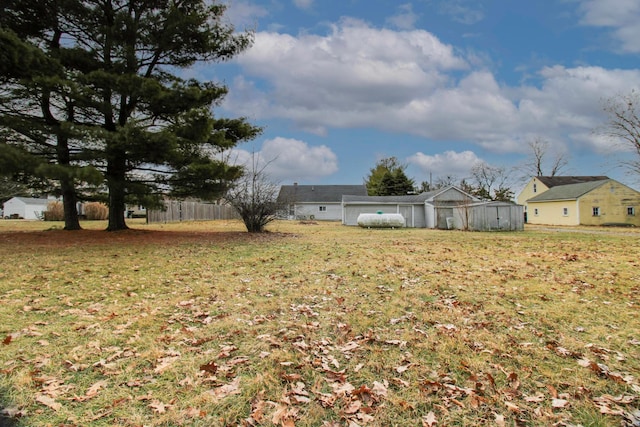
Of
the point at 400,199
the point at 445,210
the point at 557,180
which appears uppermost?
the point at 557,180

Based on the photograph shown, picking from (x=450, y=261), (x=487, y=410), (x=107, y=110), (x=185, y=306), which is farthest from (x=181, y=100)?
(x=487, y=410)

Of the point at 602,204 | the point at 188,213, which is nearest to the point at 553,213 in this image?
the point at 602,204

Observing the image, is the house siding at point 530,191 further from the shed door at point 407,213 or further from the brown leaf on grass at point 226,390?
the brown leaf on grass at point 226,390

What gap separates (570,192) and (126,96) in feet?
118

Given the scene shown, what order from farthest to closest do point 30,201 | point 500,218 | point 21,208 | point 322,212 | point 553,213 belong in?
1. point 30,201
2. point 21,208
3. point 322,212
4. point 553,213
5. point 500,218

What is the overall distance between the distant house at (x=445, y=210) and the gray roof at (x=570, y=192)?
10.2 m

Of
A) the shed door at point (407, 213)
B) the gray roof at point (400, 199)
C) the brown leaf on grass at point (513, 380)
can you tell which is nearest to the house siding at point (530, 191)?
the gray roof at point (400, 199)

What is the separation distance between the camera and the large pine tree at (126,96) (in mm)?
10328

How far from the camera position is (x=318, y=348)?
3.34 meters

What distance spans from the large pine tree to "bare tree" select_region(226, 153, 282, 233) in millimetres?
1963

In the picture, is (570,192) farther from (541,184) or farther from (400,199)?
(400,199)

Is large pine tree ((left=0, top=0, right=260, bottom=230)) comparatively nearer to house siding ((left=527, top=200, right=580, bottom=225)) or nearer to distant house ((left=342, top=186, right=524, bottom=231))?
distant house ((left=342, top=186, right=524, bottom=231))

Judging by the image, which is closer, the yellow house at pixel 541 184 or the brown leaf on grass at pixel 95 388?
the brown leaf on grass at pixel 95 388

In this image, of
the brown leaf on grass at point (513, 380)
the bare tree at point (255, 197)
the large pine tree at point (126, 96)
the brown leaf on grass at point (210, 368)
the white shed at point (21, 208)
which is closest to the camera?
the brown leaf on grass at point (513, 380)
